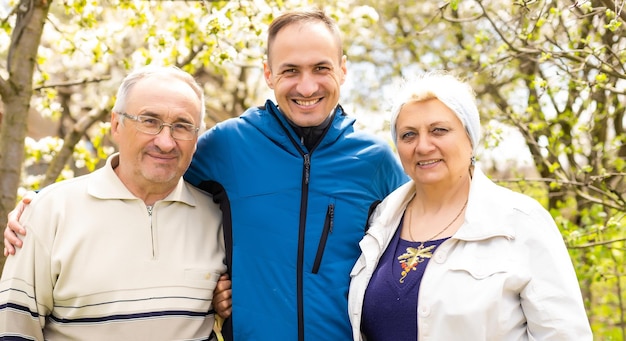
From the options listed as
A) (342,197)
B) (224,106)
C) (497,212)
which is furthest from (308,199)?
(224,106)

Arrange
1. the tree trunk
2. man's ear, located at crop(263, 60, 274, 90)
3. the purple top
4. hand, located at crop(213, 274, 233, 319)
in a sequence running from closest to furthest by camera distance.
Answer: the purple top → hand, located at crop(213, 274, 233, 319) → man's ear, located at crop(263, 60, 274, 90) → the tree trunk

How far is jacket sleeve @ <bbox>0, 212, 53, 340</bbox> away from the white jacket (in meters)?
1.59

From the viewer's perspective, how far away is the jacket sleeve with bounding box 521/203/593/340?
8.11 ft

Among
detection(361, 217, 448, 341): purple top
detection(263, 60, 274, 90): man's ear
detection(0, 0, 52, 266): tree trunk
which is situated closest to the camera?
detection(361, 217, 448, 341): purple top

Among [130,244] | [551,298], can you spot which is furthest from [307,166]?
[551,298]

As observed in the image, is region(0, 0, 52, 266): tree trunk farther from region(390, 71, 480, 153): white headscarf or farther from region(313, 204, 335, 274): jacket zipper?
region(390, 71, 480, 153): white headscarf

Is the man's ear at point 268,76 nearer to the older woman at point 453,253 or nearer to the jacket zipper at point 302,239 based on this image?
the jacket zipper at point 302,239

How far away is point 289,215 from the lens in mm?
3018

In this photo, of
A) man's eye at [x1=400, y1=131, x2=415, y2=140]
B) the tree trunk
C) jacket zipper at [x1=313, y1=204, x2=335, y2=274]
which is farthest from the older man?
the tree trunk

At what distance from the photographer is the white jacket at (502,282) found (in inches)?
98.0

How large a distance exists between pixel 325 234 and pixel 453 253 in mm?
608

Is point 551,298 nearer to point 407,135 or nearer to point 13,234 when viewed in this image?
point 407,135

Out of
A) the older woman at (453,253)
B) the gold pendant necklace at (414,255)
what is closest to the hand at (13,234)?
the older woman at (453,253)

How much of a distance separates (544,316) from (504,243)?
12.3 inches
